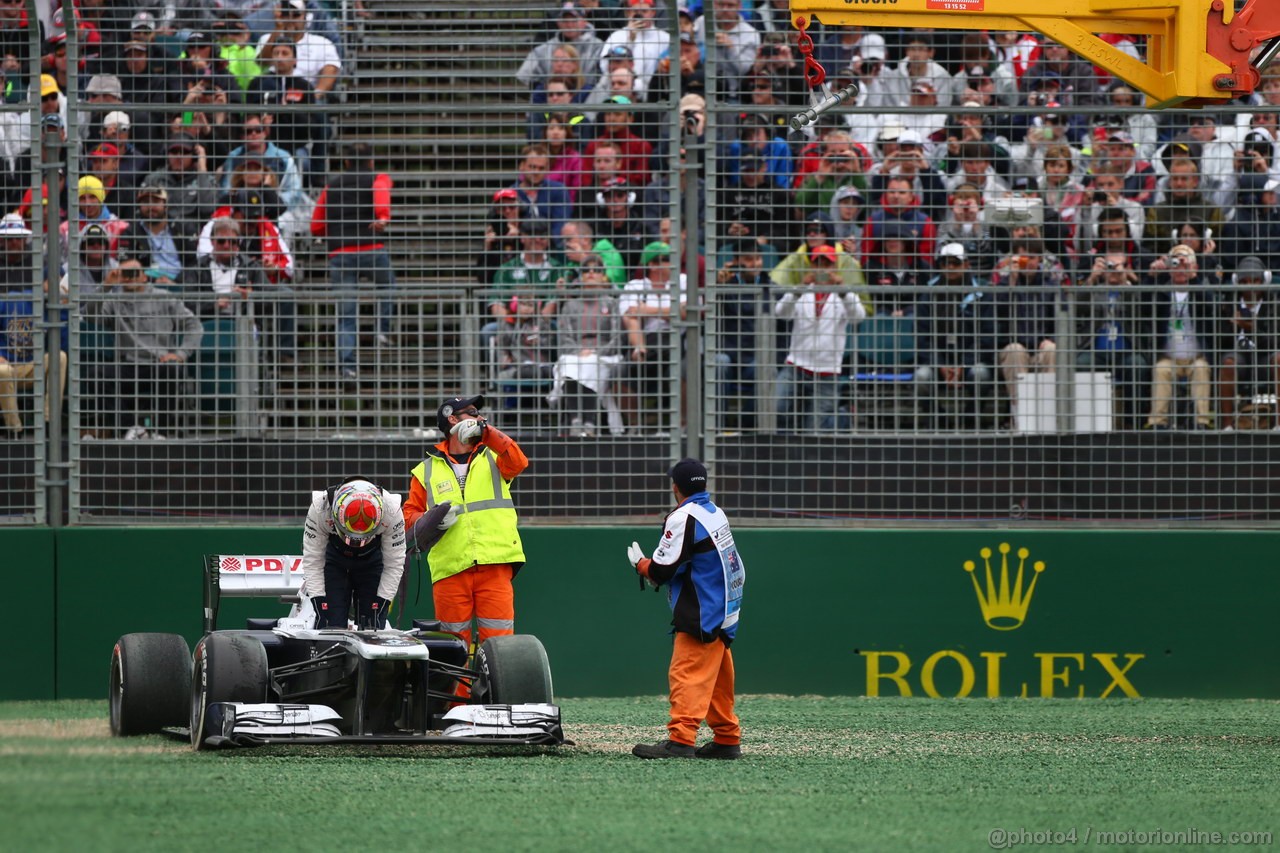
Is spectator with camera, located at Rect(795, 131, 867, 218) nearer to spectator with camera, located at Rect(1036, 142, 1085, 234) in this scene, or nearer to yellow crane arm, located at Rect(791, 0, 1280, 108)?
spectator with camera, located at Rect(1036, 142, 1085, 234)

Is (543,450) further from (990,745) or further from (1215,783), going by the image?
(1215,783)

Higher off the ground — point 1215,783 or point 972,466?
point 972,466

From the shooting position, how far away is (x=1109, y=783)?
760cm

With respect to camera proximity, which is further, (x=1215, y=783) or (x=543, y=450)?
(x=543, y=450)

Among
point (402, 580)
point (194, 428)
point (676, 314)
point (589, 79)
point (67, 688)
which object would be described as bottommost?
point (67, 688)

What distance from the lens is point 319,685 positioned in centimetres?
841

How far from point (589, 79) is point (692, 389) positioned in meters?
2.83

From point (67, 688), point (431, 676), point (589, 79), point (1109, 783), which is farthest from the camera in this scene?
point (589, 79)

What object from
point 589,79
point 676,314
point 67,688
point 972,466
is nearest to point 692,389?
point 676,314

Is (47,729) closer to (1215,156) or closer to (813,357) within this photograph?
(813,357)

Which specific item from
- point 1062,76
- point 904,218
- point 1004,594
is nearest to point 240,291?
point 904,218

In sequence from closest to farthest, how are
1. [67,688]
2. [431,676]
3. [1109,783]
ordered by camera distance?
[1109,783] → [431,676] → [67,688]

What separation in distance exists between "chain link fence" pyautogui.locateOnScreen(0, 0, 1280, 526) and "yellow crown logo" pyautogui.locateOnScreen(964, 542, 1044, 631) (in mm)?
284

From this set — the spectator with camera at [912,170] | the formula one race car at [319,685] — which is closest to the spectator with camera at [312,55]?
the spectator with camera at [912,170]
